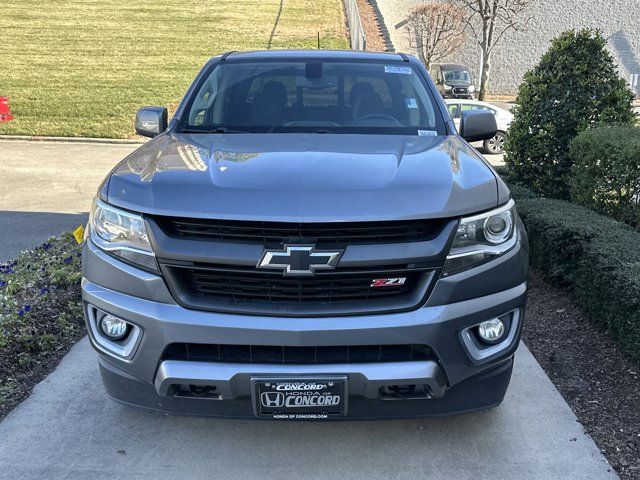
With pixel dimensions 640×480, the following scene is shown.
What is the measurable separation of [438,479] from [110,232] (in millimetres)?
1800

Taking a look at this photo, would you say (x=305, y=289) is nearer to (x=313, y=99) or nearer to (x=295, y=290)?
(x=295, y=290)

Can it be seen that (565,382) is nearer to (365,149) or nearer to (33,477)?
(365,149)

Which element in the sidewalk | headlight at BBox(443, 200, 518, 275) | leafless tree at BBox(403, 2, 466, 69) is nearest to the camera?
headlight at BBox(443, 200, 518, 275)

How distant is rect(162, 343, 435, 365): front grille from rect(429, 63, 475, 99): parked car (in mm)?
25620

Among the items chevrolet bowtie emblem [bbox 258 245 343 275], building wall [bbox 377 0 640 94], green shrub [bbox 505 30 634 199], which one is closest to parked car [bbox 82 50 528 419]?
chevrolet bowtie emblem [bbox 258 245 343 275]

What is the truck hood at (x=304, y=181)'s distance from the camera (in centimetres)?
268

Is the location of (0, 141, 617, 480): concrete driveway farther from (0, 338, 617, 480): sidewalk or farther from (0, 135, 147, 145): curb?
(0, 135, 147, 145): curb

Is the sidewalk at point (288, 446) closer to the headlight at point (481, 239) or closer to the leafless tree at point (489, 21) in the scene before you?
the headlight at point (481, 239)

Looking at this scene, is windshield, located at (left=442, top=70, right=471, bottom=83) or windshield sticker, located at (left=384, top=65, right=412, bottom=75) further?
windshield, located at (left=442, top=70, right=471, bottom=83)

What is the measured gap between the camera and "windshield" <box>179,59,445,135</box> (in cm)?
403

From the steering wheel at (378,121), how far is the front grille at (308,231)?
1434mm

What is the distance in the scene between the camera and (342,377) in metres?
2.63

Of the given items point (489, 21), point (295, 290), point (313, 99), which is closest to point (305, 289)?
point (295, 290)

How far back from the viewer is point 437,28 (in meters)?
32.2
